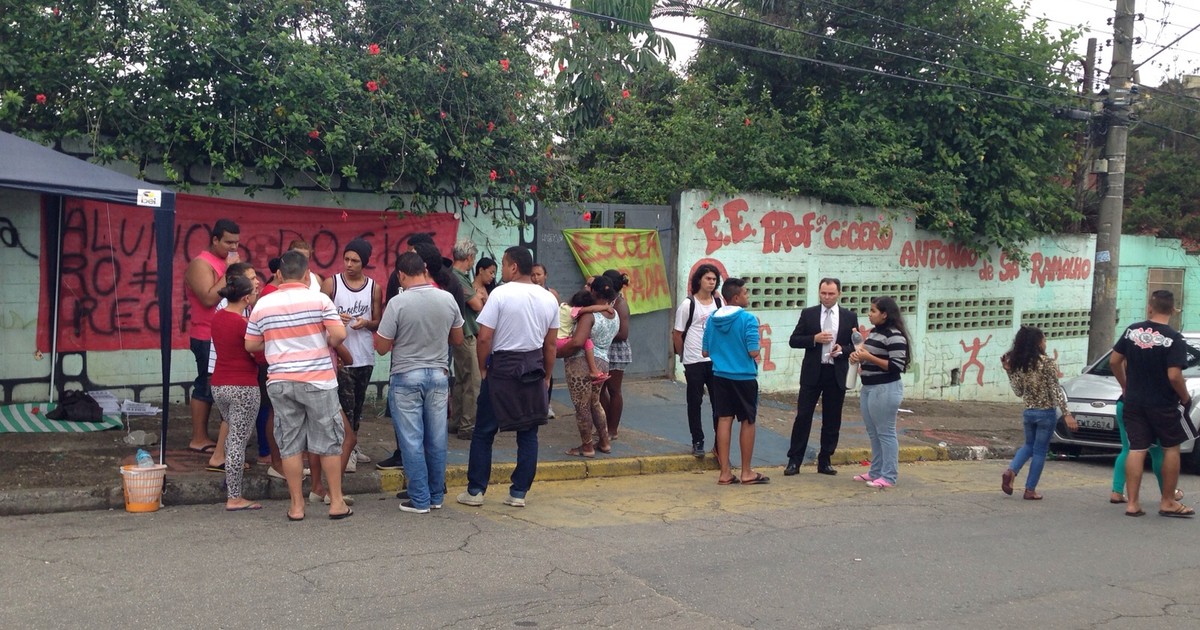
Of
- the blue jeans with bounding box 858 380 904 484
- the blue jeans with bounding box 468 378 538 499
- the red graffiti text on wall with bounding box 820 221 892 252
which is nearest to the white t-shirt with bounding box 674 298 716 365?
the blue jeans with bounding box 858 380 904 484

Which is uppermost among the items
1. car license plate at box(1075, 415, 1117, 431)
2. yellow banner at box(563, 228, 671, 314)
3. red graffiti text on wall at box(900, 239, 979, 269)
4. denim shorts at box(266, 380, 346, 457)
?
red graffiti text on wall at box(900, 239, 979, 269)

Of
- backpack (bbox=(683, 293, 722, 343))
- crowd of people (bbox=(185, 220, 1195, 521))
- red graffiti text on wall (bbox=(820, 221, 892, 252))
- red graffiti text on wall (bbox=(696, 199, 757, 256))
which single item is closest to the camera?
crowd of people (bbox=(185, 220, 1195, 521))

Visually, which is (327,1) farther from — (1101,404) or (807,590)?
(1101,404)

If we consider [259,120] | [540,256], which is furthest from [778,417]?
[259,120]

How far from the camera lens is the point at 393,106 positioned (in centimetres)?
1008

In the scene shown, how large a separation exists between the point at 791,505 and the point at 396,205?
4997mm

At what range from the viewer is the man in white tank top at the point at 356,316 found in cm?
780

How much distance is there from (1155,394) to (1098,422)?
3.17 meters

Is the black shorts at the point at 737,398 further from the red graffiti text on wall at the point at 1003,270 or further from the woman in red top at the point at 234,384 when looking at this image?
the red graffiti text on wall at the point at 1003,270

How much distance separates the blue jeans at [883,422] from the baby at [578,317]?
7.37ft

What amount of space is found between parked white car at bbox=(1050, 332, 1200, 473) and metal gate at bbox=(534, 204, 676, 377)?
4677 millimetres

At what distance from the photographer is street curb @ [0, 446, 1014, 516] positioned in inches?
269

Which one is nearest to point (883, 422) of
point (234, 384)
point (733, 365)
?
point (733, 365)

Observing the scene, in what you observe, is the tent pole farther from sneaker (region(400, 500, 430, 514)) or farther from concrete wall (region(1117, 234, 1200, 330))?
concrete wall (region(1117, 234, 1200, 330))
